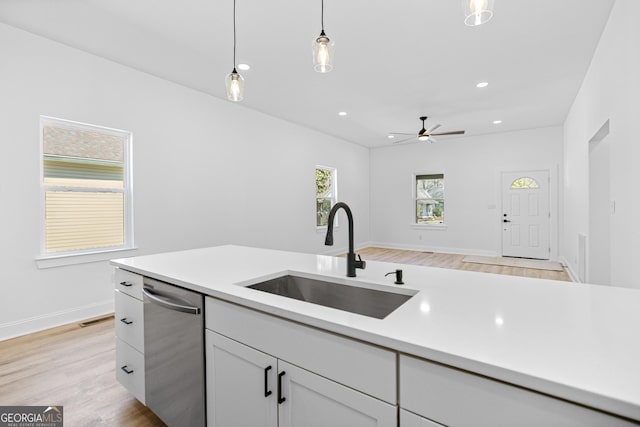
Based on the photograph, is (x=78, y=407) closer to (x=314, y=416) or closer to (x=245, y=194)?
(x=314, y=416)

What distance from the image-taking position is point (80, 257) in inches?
131

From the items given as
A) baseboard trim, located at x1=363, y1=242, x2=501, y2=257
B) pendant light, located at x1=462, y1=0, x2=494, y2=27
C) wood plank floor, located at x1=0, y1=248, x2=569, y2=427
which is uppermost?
pendant light, located at x1=462, y1=0, x2=494, y2=27

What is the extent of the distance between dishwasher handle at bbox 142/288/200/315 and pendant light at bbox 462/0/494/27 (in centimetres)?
171

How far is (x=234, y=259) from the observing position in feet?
6.63

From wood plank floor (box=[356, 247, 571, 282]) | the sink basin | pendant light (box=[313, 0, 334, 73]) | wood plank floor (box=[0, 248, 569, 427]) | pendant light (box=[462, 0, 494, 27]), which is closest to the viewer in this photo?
pendant light (box=[462, 0, 494, 27])

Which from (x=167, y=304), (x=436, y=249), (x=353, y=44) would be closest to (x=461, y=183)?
(x=436, y=249)

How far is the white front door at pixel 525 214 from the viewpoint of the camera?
6664mm

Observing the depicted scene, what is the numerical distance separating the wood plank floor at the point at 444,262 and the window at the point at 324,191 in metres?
1.23

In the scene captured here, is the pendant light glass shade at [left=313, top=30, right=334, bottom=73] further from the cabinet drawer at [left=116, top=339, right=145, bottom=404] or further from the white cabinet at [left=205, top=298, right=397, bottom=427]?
the cabinet drawer at [left=116, top=339, right=145, bottom=404]

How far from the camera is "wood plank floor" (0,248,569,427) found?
1.85 m

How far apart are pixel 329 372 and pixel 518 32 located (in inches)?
141

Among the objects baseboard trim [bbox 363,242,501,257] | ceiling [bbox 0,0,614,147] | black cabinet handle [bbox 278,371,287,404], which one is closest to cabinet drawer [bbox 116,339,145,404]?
black cabinet handle [bbox 278,371,287,404]

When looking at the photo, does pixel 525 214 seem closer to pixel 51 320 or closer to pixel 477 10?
pixel 477 10

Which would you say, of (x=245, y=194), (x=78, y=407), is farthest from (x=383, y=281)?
(x=245, y=194)
